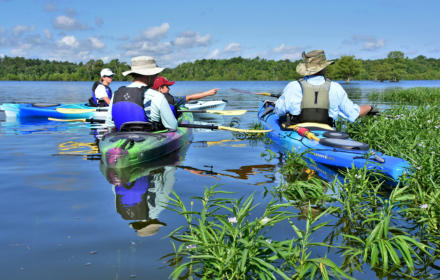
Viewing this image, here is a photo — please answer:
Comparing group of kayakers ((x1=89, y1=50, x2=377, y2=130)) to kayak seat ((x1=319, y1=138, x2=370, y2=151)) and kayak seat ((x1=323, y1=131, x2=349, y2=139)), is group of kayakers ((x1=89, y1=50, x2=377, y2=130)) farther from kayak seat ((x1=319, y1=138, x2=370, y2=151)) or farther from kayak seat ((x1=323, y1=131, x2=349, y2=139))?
kayak seat ((x1=319, y1=138, x2=370, y2=151))

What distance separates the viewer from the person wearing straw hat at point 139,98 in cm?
614

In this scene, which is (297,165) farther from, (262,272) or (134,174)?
(262,272)

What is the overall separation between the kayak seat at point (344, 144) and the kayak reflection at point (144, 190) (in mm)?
2637

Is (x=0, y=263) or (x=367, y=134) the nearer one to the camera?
(x=0, y=263)

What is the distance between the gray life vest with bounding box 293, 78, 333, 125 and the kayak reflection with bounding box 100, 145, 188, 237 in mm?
2767

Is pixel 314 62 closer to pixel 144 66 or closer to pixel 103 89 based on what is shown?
pixel 144 66

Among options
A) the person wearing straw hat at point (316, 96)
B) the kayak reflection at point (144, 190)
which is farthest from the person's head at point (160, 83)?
the person wearing straw hat at point (316, 96)

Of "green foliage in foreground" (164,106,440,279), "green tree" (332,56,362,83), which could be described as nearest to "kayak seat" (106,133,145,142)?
"green foliage in foreground" (164,106,440,279)

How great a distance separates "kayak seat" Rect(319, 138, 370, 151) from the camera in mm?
5461

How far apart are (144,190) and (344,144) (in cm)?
322

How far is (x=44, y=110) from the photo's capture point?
13.9m

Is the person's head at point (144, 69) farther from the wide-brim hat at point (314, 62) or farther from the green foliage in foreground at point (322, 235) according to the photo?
the green foliage in foreground at point (322, 235)

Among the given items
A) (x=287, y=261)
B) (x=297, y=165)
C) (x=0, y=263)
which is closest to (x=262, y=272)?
(x=287, y=261)

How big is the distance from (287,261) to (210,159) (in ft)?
15.9
